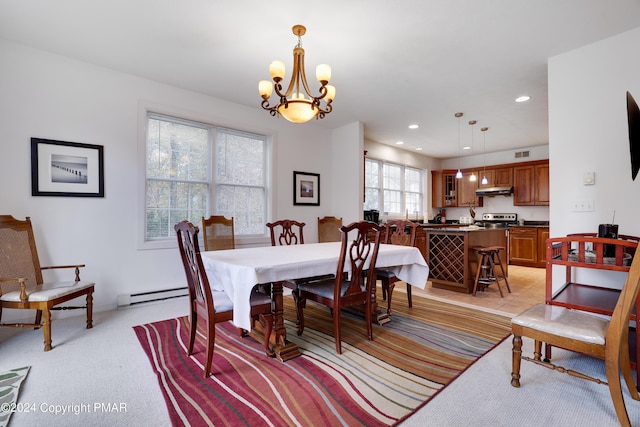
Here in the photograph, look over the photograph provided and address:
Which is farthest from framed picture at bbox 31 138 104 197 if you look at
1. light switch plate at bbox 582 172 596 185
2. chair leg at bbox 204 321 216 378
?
light switch plate at bbox 582 172 596 185

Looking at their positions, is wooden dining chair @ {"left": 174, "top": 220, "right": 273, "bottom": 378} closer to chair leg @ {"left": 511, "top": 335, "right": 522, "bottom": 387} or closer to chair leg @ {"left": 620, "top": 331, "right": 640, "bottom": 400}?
chair leg @ {"left": 511, "top": 335, "right": 522, "bottom": 387}

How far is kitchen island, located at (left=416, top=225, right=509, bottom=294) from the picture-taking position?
3.96 metres

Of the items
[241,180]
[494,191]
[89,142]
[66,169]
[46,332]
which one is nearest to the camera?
[46,332]

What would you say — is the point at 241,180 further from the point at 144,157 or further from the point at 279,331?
the point at 279,331

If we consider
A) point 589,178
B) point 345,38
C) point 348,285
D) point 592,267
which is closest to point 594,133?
point 589,178

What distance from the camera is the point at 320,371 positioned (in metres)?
1.95

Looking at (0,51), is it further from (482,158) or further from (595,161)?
(482,158)

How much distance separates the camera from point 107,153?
3301 millimetres

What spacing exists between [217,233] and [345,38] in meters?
2.61

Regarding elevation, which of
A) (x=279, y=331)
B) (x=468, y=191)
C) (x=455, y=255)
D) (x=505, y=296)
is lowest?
(x=505, y=296)

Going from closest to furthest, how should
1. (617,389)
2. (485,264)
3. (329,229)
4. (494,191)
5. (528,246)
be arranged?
(617,389) < (485,264) < (329,229) < (528,246) < (494,191)

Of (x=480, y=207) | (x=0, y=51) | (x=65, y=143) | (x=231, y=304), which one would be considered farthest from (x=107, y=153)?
(x=480, y=207)

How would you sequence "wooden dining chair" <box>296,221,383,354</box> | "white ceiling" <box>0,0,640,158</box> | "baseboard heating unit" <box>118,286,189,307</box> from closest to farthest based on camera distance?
1. "wooden dining chair" <box>296,221,383,354</box>
2. "white ceiling" <box>0,0,640,158</box>
3. "baseboard heating unit" <box>118,286,189,307</box>

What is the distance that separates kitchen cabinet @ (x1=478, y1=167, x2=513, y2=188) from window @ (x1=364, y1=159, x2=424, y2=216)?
1534 mm
